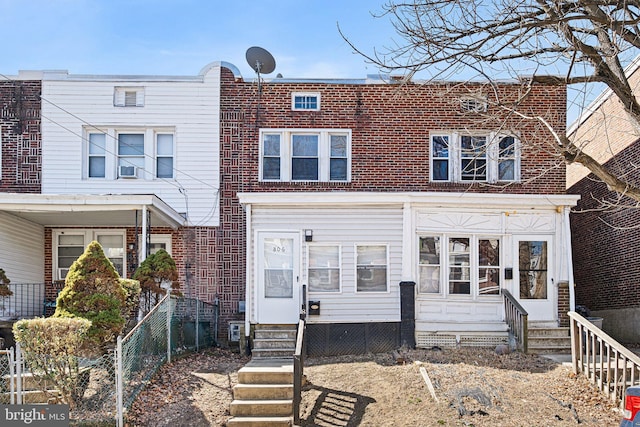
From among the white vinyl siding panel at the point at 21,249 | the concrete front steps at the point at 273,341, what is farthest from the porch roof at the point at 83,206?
the concrete front steps at the point at 273,341

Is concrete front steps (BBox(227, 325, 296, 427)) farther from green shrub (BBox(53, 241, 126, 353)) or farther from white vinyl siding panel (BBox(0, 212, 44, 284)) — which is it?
white vinyl siding panel (BBox(0, 212, 44, 284))

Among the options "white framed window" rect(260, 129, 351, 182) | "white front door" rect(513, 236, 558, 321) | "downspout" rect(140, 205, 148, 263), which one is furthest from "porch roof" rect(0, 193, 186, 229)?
"white front door" rect(513, 236, 558, 321)

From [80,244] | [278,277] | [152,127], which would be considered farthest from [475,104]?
[80,244]

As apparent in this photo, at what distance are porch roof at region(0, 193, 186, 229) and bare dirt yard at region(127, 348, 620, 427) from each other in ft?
11.8

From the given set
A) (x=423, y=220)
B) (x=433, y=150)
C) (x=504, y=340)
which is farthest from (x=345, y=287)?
(x=433, y=150)

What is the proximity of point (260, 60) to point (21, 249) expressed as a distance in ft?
23.7

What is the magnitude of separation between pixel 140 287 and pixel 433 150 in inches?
321

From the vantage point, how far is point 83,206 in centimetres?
1424

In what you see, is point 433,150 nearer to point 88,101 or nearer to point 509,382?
point 509,382

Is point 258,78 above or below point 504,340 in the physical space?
above

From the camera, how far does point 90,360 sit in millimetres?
9555

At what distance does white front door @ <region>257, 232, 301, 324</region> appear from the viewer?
14.9m

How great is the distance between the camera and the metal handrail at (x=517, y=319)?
1348 centimetres

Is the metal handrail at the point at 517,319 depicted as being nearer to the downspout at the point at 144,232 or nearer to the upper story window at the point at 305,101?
the upper story window at the point at 305,101
